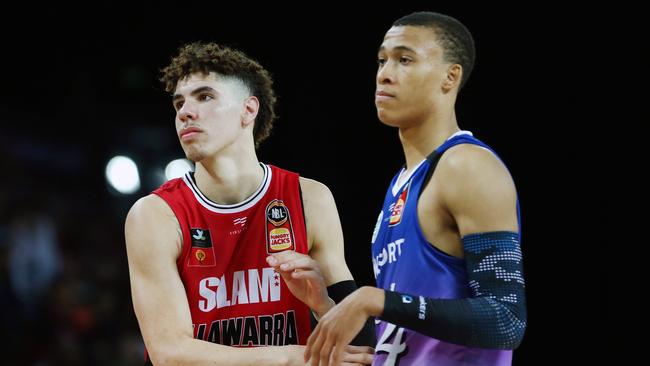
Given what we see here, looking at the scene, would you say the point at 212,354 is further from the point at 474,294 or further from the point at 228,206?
the point at 474,294

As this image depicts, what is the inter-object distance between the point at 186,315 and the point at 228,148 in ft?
2.66

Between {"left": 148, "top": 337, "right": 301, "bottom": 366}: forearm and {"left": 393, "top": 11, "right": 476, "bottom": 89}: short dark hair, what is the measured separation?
4.18ft

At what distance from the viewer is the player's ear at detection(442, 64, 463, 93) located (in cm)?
280

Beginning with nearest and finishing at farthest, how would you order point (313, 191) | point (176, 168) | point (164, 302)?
point (164, 302)
point (313, 191)
point (176, 168)

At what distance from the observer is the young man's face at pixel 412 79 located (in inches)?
109

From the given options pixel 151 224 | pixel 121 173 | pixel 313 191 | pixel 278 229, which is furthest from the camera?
pixel 121 173

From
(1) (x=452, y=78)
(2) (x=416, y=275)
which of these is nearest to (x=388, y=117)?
(1) (x=452, y=78)

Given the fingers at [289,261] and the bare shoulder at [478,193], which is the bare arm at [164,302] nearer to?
the fingers at [289,261]

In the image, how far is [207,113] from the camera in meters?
3.75

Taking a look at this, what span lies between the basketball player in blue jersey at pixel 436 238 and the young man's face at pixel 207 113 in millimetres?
1095

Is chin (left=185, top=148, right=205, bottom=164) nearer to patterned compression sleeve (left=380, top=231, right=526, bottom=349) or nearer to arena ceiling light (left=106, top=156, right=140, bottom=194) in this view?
patterned compression sleeve (left=380, top=231, right=526, bottom=349)

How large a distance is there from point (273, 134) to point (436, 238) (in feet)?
20.0

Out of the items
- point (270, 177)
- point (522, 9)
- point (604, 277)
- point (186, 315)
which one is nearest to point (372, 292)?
point (186, 315)

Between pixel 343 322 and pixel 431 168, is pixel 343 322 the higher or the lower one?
the lower one
